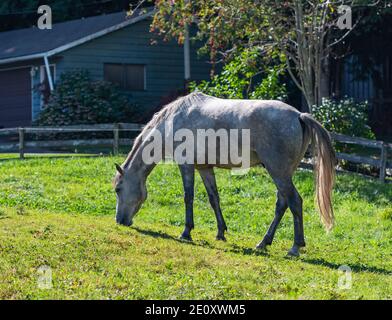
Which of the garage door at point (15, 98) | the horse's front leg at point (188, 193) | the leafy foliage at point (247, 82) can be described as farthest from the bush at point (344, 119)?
the garage door at point (15, 98)

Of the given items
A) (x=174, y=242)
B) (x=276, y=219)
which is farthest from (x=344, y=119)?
(x=174, y=242)

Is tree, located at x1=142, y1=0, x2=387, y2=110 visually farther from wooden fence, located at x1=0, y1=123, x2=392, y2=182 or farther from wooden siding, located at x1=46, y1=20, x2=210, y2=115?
wooden siding, located at x1=46, y1=20, x2=210, y2=115

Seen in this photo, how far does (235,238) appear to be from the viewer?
44.9ft

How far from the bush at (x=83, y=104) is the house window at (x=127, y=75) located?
1684 millimetres

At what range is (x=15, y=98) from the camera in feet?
106

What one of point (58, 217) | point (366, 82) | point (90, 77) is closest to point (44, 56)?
point (90, 77)

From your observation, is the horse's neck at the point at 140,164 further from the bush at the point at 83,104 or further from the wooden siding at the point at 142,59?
the wooden siding at the point at 142,59

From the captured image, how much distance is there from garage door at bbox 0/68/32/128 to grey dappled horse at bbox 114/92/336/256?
19.0 meters

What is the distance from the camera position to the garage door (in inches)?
1256

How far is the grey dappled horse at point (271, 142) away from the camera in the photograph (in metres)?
12.1

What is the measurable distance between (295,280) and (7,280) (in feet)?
10.1

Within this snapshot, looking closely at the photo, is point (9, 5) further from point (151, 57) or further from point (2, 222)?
point (2, 222)

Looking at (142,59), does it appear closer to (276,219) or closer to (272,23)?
(272,23)

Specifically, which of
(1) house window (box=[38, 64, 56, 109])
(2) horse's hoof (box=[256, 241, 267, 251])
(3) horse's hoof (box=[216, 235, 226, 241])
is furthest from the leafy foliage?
(2) horse's hoof (box=[256, 241, 267, 251])
